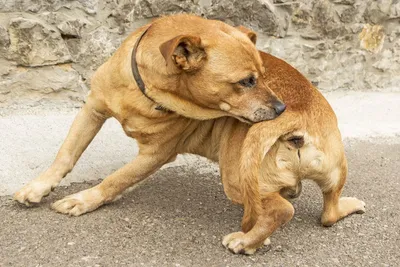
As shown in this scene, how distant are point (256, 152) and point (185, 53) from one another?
2.20 ft

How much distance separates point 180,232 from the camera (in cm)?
378

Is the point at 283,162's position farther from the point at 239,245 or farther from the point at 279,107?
the point at 239,245

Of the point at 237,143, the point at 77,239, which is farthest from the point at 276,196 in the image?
the point at 77,239

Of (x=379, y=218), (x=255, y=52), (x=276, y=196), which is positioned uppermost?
(x=255, y=52)

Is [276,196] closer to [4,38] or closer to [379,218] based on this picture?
[379,218]

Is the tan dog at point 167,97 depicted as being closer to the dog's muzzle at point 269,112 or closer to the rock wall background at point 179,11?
the dog's muzzle at point 269,112

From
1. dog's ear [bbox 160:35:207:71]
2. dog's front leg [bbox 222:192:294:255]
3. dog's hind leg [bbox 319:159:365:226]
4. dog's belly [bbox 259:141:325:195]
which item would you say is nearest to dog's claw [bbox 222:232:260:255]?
dog's front leg [bbox 222:192:294:255]

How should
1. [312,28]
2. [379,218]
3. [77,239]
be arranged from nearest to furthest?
[77,239] → [379,218] → [312,28]

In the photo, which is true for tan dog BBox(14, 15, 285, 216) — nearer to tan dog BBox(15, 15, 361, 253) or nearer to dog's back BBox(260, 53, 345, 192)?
tan dog BBox(15, 15, 361, 253)

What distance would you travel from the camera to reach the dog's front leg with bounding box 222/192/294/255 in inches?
136

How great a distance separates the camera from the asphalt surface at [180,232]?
345 centimetres

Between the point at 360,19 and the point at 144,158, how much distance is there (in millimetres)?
3421

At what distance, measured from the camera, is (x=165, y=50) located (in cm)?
337

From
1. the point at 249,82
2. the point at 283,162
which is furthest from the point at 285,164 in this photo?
the point at 249,82
